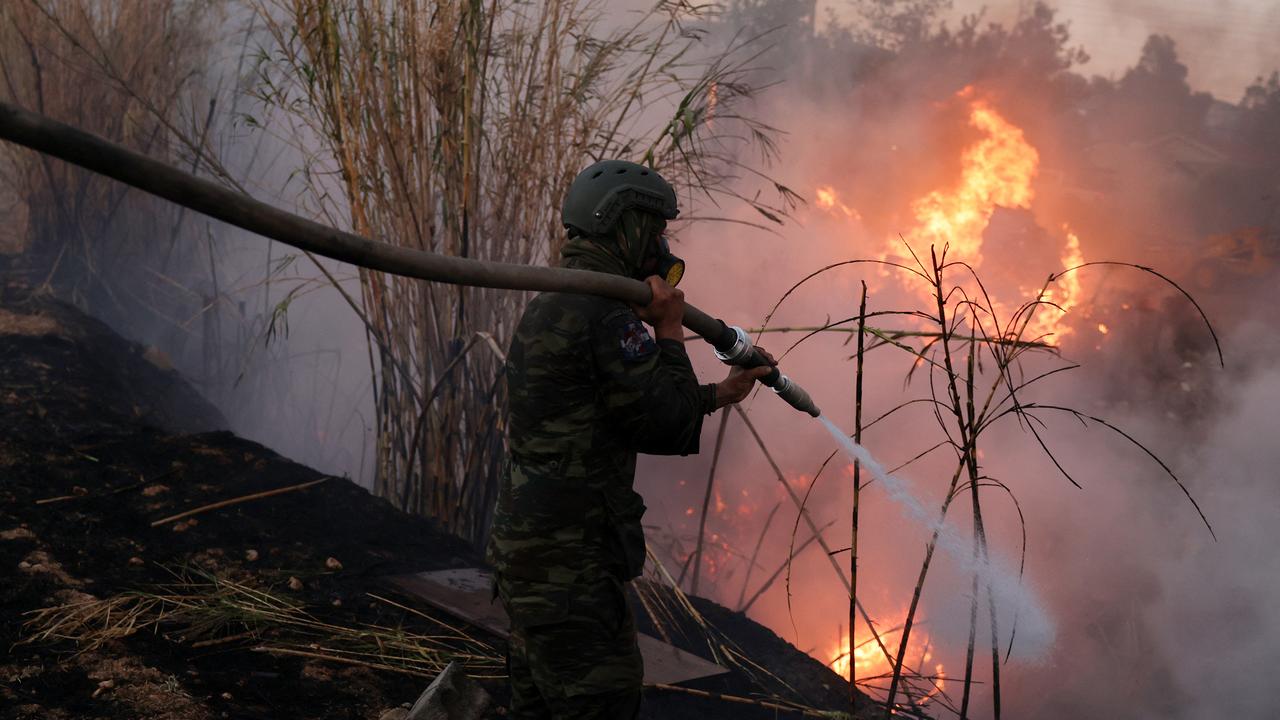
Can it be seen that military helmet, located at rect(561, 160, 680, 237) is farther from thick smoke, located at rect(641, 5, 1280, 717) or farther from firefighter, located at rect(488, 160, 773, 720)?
thick smoke, located at rect(641, 5, 1280, 717)

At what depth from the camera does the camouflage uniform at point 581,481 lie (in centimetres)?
216

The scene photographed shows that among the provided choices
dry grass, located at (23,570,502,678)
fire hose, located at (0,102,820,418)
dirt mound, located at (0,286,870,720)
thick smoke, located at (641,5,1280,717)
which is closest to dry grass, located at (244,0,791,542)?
dirt mound, located at (0,286,870,720)

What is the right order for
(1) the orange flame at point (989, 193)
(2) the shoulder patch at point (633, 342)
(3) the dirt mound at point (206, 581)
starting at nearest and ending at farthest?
(2) the shoulder patch at point (633, 342), (3) the dirt mound at point (206, 581), (1) the orange flame at point (989, 193)

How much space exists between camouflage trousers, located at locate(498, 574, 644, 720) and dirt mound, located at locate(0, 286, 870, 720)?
2.89 ft

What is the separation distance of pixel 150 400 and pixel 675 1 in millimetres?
4333

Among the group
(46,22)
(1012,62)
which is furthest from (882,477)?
(46,22)

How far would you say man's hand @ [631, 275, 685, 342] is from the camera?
2.20 meters

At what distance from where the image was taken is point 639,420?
7.16 feet

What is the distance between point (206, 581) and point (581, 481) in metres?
1.91

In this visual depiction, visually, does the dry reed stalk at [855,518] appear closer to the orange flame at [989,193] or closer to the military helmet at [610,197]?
the military helmet at [610,197]

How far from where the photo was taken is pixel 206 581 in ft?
11.1

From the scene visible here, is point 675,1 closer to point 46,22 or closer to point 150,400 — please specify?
point 150,400

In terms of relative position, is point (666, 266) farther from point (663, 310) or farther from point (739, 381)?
point (739, 381)

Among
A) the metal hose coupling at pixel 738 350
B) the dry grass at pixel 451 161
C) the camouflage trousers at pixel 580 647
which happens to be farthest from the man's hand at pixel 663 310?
the dry grass at pixel 451 161
